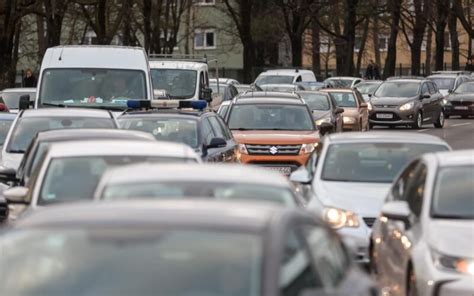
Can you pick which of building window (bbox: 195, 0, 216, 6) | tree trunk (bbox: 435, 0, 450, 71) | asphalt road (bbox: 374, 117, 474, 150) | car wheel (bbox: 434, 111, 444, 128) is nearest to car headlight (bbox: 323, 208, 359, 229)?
asphalt road (bbox: 374, 117, 474, 150)

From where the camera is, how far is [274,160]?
22.0m

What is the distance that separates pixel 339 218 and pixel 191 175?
15.3ft

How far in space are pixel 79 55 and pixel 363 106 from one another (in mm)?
15086

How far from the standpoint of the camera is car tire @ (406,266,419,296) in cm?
908

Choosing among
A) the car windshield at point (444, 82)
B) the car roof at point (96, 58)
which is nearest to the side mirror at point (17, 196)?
the car roof at point (96, 58)

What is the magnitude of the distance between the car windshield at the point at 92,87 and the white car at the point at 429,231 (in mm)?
12315

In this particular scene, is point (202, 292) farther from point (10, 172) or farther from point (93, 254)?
point (10, 172)

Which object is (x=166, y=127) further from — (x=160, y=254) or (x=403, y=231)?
(x=160, y=254)

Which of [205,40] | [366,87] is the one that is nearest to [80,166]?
[366,87]

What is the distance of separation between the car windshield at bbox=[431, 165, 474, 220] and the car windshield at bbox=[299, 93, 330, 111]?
2106 centimetres

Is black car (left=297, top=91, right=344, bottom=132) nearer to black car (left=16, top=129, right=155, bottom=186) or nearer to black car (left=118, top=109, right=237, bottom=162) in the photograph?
black car (left=118, top=109, right=237, bottom=162)

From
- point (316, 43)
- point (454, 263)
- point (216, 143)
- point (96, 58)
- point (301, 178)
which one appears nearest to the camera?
point (454, 263)

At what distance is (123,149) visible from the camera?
35.9 ft

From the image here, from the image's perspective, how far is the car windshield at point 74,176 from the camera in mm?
10828
